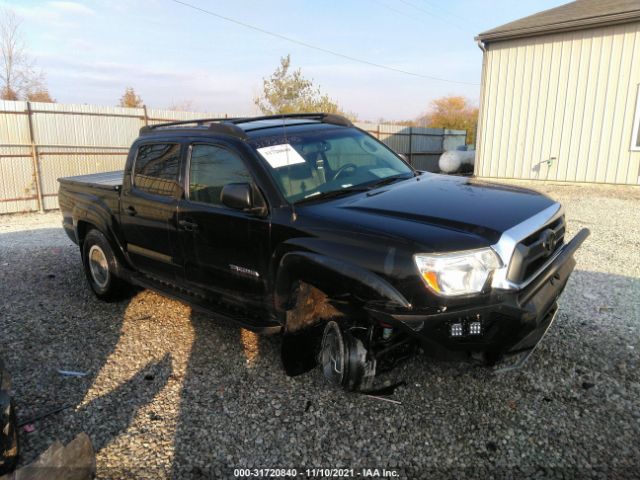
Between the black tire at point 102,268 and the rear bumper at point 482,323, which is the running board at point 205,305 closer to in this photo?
the black tire at point 102,268

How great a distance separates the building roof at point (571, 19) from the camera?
1166 centimetres

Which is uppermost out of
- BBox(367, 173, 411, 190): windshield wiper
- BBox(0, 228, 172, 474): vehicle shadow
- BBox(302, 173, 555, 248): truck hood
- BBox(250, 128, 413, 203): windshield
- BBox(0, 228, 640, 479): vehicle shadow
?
BBox(250, 128, 413, 203): windshield

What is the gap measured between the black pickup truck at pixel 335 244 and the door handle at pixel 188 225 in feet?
0.05

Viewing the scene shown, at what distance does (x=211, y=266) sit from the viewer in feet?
12.4

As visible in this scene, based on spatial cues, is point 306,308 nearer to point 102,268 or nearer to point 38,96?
point 102,268

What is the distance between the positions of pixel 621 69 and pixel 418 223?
12288mm

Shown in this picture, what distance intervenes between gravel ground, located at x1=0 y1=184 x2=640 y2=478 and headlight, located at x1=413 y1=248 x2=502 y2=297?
92 cm

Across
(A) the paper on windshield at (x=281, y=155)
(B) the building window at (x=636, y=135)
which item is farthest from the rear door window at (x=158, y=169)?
(B) the building window at (x=636, y=135)

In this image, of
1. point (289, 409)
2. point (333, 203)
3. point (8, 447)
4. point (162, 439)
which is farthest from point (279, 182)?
point (8, 447)

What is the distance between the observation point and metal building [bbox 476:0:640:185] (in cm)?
1202

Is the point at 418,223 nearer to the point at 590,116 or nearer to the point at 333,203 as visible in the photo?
the point at 333,203

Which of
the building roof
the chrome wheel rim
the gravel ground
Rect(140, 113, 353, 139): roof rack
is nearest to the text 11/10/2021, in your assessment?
the gravel ground

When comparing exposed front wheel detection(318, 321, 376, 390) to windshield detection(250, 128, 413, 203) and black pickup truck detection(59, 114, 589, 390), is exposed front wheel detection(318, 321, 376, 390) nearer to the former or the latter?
black pickup truck detection(59, 114, 589, 390)

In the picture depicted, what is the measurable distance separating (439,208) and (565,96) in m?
11.9
